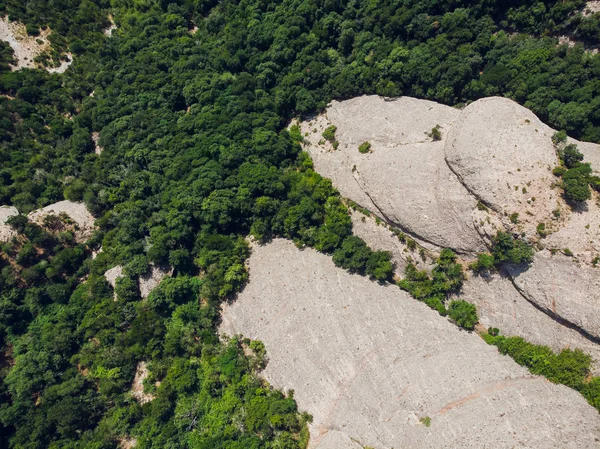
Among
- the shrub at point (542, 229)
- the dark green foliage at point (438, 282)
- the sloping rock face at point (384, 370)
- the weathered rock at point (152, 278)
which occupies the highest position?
the shrub at point (542, 229)

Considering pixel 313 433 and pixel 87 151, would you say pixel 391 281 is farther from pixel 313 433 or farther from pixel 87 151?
pixel 87 151

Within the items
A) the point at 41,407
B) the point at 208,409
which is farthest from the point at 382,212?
the point at 41,407

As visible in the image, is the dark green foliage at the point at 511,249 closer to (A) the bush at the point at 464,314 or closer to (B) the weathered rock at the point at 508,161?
(B) the weathered rock at the point at 508,161

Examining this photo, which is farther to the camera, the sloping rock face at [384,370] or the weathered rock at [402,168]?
the weathered rock at [402,168]

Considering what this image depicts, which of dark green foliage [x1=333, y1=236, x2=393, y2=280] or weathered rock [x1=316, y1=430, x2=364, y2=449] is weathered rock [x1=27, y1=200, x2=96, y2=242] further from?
weathered rock [x1=316, y1=430, x2=364, y2=449]

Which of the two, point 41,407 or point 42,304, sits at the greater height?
point 42,304

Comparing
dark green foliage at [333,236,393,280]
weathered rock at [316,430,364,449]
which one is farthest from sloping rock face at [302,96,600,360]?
weathered rock at [316,430,364,449]

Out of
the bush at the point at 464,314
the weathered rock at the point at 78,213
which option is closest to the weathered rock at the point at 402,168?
the bush at the point at 464,314
